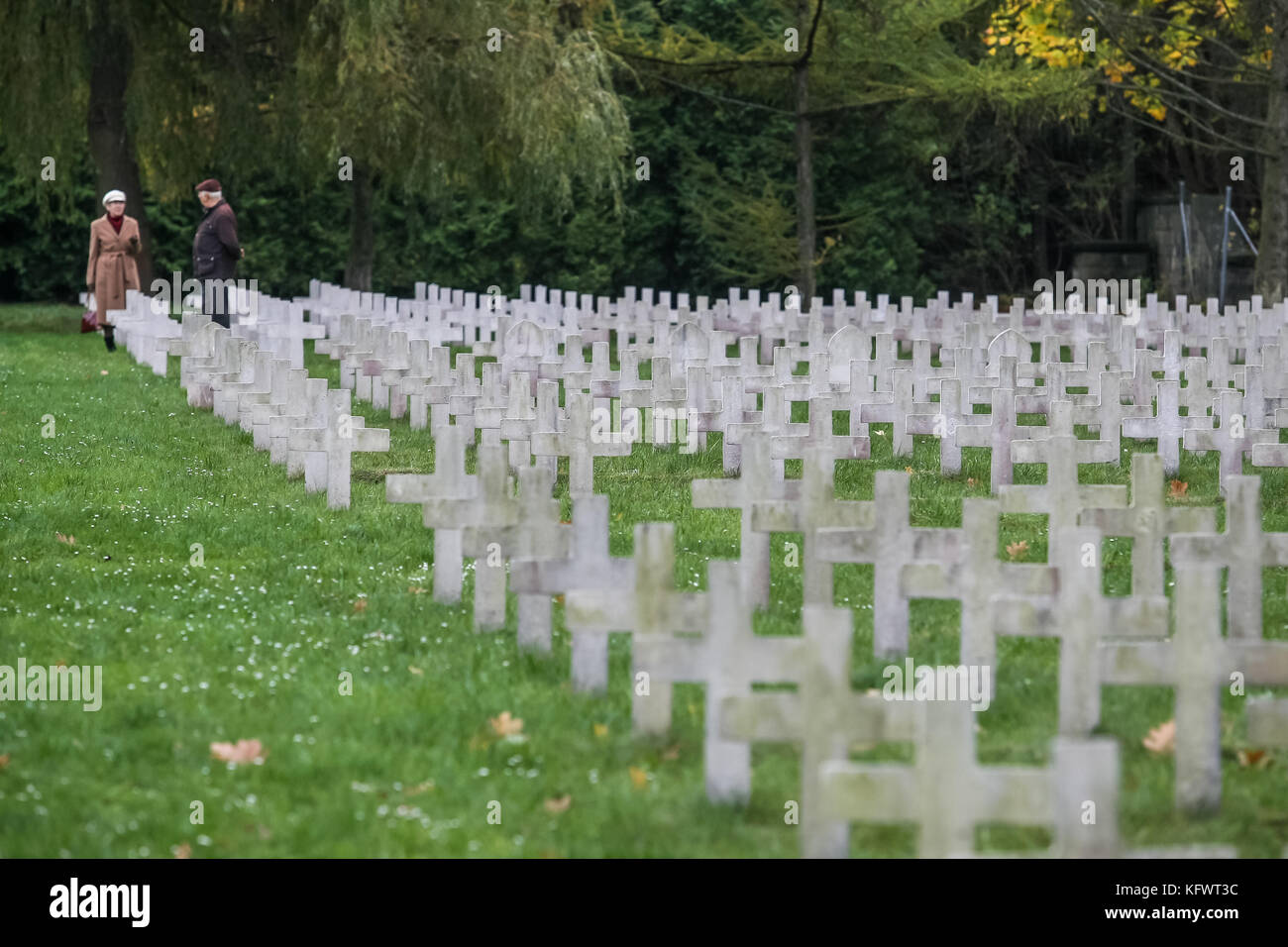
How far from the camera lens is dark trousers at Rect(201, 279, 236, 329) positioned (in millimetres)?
17094

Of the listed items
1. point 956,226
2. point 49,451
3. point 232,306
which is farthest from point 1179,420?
point 956,226

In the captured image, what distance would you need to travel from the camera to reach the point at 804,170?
971 inches

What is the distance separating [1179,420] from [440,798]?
742 cm

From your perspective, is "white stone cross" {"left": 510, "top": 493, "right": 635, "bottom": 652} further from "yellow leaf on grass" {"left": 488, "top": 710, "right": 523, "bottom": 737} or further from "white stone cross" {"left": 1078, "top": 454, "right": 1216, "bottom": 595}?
"white stone cross" {"left": 1078, "top": 454, "right": 1216, "bottom": 595}

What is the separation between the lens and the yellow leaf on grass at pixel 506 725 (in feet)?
17.6

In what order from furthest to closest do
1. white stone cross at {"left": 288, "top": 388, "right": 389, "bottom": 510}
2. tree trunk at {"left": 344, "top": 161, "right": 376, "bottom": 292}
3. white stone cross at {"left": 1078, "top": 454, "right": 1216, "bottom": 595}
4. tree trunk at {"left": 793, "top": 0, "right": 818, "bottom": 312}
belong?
tree trunk at {"left": 344, "top": 161, "right": 376, "bottom": 292} → tree trunk at {"left": 793, "top": 0, "right": 818, "bottom": 312} → white stone cross at {"left": 288, "top": 388, "right": 389, "bottom": 510} → white stone cross at {"left": 1078, "top": 454, "right": 1216, "bottom": 595}

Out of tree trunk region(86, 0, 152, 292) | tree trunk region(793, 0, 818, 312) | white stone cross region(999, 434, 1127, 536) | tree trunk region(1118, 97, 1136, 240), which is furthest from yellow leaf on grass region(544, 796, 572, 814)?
tree trunk region(1118, 97, 1136, 240)

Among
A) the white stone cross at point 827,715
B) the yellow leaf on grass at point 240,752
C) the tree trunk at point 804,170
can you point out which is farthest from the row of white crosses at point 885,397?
the tree trunk at point 804,170

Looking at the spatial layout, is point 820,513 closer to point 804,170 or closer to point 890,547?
point 890,547

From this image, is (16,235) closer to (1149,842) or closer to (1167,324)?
(1167,324)

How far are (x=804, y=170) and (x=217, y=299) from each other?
32.1 ft

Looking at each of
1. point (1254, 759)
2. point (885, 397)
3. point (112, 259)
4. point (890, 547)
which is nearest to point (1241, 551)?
point (1254, 759)

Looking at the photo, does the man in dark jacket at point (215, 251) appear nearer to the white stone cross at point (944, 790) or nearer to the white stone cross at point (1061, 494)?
the white stone cross at point (1061, 494)

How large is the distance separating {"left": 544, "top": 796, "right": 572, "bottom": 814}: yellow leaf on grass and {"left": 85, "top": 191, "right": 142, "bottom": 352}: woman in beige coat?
51.0ft
